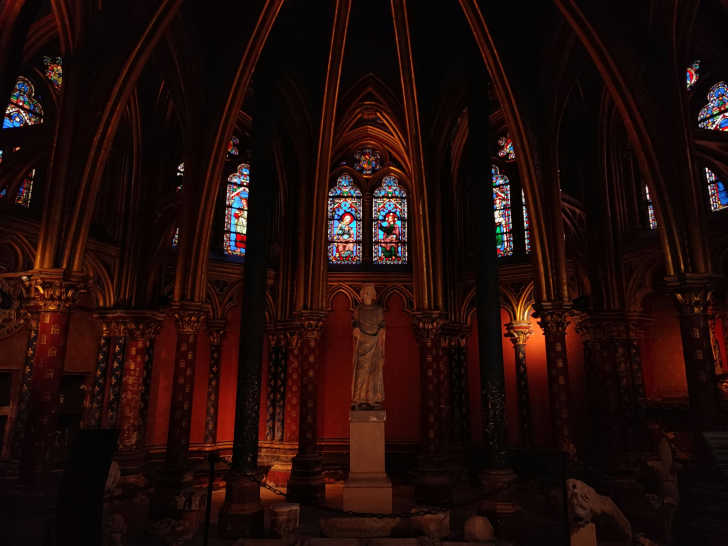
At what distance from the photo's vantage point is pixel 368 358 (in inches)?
430

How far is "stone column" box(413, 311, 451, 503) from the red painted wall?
724 cm

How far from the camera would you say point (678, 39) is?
1107 centimetres

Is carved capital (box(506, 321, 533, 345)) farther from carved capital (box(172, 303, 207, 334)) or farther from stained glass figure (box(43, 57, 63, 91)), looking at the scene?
stained glass figure (box(43, 57, 63, 91))

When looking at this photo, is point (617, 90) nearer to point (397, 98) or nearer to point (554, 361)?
point (554, 361)

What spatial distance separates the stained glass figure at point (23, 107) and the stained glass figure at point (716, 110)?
1975cm

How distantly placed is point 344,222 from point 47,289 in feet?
42.0

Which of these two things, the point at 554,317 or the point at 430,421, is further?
the point at 430,421

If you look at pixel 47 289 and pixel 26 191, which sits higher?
pixel 26 191

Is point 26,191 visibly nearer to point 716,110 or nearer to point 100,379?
point 100,379

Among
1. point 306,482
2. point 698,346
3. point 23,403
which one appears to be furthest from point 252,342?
point 698,346

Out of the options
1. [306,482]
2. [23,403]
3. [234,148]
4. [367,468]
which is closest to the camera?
[367,468]

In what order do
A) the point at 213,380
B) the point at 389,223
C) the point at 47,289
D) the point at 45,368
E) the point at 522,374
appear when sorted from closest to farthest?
the point at 45,368, the point at 47,289, the point at 213,380, the point at 522,374, the point at 389,223

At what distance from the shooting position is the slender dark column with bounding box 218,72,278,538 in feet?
34.6

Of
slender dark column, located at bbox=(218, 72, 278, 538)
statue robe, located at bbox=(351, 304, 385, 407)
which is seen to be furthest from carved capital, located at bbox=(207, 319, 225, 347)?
statue robe, located at bbox=(351, 304, 385, 407)
